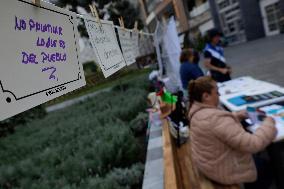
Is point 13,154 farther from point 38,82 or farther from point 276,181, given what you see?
point 38,82

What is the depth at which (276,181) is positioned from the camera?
3145 mm

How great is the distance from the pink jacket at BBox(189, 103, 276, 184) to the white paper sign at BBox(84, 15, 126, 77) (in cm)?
97

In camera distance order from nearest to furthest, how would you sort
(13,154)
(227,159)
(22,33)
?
(22,33) → (227,159) → (13,154)

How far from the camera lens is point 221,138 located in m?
2.99

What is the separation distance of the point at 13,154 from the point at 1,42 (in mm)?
6109

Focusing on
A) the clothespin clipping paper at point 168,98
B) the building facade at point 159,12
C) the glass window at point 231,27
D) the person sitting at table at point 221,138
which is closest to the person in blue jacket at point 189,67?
the clothespin clipping paper at point 168,98

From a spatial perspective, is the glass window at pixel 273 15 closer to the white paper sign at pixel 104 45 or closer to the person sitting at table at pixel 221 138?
the person sitting at table at pixel 221 138

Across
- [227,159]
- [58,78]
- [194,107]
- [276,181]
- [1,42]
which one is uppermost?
[1,42]

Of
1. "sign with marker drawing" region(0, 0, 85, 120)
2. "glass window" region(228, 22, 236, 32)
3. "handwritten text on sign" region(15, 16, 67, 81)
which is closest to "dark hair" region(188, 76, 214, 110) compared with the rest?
"sign with marker drawing" region(0, 0, 85, 120)

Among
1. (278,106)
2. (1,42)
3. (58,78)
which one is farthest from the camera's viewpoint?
(278,106)

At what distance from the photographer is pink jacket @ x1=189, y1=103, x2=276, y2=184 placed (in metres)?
2.89

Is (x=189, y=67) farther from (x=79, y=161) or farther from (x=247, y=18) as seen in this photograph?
(x=247, y=18)

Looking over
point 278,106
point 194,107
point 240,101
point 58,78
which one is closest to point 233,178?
point 194,107

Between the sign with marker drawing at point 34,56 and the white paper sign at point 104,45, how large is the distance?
46 cm
